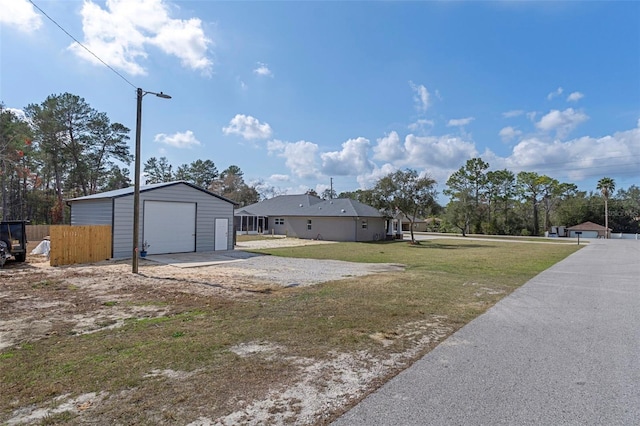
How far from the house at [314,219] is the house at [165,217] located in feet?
45.9

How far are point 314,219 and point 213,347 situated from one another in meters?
29.6

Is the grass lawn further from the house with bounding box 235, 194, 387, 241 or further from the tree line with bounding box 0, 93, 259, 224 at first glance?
the tree line with bounding box 0, 93, 259, 224

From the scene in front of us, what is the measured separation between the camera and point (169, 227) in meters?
17.4

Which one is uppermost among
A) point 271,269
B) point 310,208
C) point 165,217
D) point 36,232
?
point 310,208

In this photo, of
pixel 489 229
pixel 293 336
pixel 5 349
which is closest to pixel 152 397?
pixel 293 336

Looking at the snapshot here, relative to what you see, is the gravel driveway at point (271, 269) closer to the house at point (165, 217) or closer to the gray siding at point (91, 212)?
the house at point (165, 217)

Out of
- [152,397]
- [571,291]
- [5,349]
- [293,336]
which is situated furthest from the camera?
[571,291]

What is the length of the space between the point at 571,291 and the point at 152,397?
9.57m

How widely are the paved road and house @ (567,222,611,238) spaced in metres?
62.9

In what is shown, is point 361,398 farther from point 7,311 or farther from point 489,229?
point 489,229

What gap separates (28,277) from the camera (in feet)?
33.6

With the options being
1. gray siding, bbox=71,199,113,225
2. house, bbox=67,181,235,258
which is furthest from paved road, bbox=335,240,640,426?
gray siding, bbox=71,199,113,225

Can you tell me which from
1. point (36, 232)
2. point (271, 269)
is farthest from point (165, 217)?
point (36, 232)

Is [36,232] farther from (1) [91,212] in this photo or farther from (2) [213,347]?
(2) [213,347]
